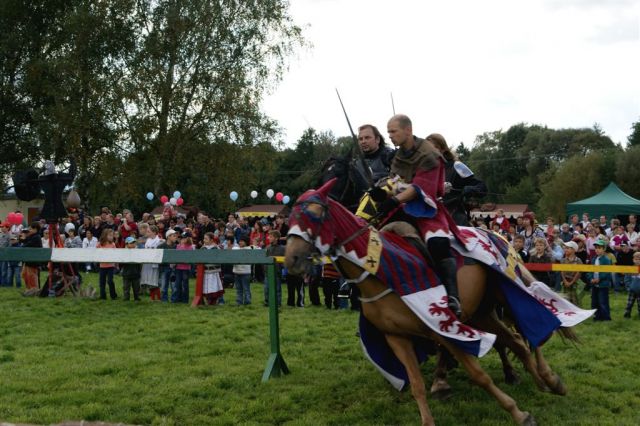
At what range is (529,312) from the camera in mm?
6969

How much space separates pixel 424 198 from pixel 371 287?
0.97 m

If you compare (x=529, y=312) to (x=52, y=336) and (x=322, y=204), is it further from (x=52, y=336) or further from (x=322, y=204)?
(x=52, y=336)

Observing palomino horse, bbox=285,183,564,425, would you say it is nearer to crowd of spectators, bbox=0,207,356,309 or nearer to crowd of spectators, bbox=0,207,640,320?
crowd of spectators, bbox=0,207,356,309

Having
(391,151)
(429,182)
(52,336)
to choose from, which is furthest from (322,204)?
(52,336)

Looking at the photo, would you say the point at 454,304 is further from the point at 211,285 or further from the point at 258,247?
the point at 258,247

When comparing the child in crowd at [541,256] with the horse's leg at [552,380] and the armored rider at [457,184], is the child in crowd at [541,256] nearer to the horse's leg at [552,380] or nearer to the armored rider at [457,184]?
the armored rider at [457,184]

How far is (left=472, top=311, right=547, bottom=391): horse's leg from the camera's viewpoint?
23.4 ft

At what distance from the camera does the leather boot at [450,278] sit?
612 cm

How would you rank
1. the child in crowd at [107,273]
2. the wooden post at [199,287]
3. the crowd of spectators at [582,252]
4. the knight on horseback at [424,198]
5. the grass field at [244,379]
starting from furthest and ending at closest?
the child in crowd at [107,273]
the wooden post at [199,287]
the crowd of spectators at [582,252]
the grass field at [244,379]
the knight on horseback at [424,198]

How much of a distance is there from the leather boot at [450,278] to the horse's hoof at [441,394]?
122 cm

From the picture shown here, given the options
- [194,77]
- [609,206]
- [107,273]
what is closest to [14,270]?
[107,273]

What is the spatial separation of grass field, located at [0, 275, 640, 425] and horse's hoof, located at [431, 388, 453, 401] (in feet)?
0.40

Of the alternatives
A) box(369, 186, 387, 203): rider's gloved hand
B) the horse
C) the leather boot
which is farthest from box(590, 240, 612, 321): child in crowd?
box(369, 186, 387, 203): rider's gloved hand

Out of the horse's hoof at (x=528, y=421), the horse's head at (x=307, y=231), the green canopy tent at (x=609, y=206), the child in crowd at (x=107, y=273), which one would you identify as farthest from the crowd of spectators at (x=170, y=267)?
the green canopy tent at (x=609, y=206)
